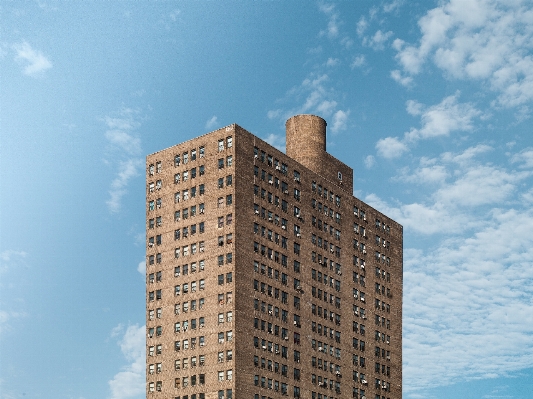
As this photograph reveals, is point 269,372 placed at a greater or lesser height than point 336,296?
lesser

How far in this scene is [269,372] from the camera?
440ft

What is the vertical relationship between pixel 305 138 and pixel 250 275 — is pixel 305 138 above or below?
above

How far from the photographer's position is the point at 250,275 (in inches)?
5271

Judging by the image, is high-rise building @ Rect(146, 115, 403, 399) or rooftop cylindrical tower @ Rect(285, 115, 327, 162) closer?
high-rise building @ Rect(146, 115, 403, 399)

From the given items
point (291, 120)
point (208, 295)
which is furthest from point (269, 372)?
point (291, 120)

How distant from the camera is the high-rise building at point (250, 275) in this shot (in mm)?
132125

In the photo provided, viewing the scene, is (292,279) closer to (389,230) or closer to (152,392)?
(152,392)

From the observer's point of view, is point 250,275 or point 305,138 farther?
point 305,138

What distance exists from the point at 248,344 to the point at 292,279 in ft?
54.1

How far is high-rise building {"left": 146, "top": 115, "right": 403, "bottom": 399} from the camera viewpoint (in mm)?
132125

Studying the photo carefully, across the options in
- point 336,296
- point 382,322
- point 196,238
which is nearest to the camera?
point 196,238

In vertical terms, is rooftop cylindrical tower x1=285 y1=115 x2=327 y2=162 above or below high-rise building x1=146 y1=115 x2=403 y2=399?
above

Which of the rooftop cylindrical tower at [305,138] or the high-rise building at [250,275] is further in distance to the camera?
the rooftop cylindrical tower at [305,138]

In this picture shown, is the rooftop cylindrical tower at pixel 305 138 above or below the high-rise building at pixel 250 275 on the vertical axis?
above
